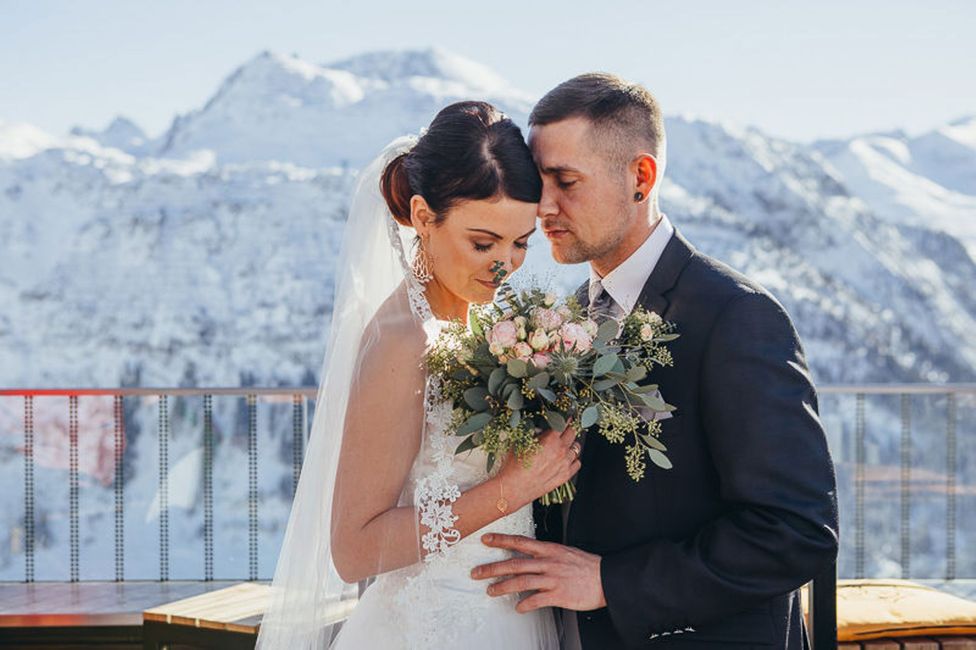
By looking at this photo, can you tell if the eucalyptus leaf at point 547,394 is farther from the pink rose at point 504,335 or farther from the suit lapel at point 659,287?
the suit lapel at point 659,287

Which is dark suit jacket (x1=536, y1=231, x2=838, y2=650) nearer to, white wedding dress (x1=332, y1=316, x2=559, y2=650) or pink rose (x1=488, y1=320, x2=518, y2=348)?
white wedding dress (x1=332, y1=316, x2=559, y2=650)

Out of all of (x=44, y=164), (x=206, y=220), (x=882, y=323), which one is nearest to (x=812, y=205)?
(x=882, y=323)

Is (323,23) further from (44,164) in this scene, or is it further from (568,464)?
(568,464)

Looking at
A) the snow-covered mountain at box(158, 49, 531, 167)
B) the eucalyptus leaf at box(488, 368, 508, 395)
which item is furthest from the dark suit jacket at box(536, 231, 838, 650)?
the snow-covered mountain at box(158, 49, 531, 167)

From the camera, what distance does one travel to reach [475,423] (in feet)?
5.33

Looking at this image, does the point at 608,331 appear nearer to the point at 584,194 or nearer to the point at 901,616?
the point at 584,194

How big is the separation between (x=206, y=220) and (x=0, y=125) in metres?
5.90

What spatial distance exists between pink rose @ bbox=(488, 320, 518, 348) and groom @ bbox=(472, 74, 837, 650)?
35 cm

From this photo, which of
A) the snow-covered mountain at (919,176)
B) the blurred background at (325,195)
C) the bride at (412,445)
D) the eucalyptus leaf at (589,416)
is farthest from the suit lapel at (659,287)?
the snow-covered mountain at (919,176)

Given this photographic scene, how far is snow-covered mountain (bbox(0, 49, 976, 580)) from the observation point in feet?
72.3

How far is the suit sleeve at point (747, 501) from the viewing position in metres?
1.68

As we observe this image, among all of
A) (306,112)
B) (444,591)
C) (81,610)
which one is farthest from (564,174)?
(306,112)

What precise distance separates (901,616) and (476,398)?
2041 mm

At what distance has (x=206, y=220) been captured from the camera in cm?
2448
